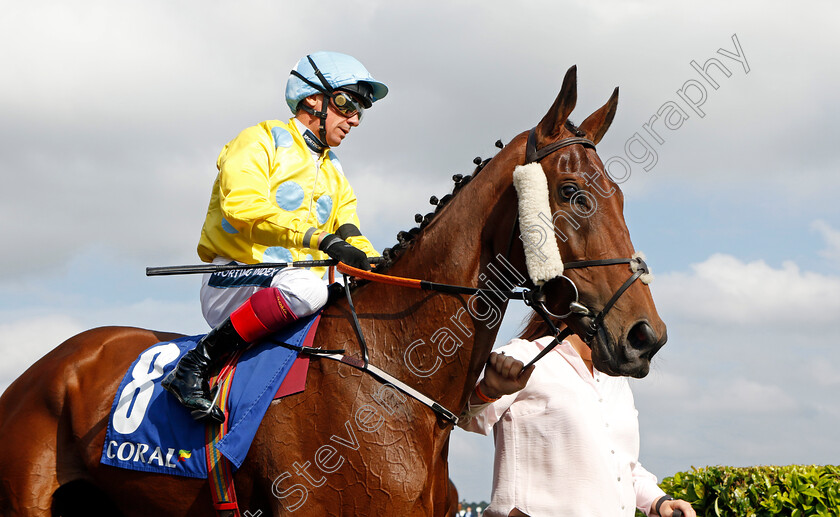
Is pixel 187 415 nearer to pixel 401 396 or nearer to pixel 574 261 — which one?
pixel 401 396

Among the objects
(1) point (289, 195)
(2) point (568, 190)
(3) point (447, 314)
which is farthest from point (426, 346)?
(1) point (289, 195)

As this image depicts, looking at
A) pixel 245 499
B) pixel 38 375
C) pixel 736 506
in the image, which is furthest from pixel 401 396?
pixel 736 506

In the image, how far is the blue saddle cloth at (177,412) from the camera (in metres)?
3.78

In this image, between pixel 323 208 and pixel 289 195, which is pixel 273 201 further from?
pixel 323 208

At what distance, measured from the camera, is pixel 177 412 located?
160 inches

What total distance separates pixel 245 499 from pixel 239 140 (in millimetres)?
1821

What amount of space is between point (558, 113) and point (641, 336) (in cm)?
112

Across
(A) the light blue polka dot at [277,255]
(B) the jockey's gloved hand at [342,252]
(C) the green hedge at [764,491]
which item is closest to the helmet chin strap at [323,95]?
(A) the light blue polka dot at [277,255]

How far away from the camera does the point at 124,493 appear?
422cm

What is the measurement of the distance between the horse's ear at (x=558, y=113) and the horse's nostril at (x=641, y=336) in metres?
1.00

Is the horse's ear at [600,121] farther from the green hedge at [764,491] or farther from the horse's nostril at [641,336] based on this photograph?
the green hedge at [764,491]

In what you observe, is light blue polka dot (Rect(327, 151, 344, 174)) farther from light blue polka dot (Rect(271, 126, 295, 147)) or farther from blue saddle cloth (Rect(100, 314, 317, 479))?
blue saddle cloth (Rect(100, 314, 317, 479))

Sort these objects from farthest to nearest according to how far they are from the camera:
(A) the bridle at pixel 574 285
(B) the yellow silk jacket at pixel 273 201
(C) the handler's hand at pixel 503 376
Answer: (B) the yellow silk jacket at pixel 273 201 → (C) the handler's hand at pixel 503 376 → (A) the bridle at pixel 574 285

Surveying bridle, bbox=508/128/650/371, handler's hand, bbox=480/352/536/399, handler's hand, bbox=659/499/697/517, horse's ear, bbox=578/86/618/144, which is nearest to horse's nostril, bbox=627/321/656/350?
bridle, bbox=508/128/650/371
